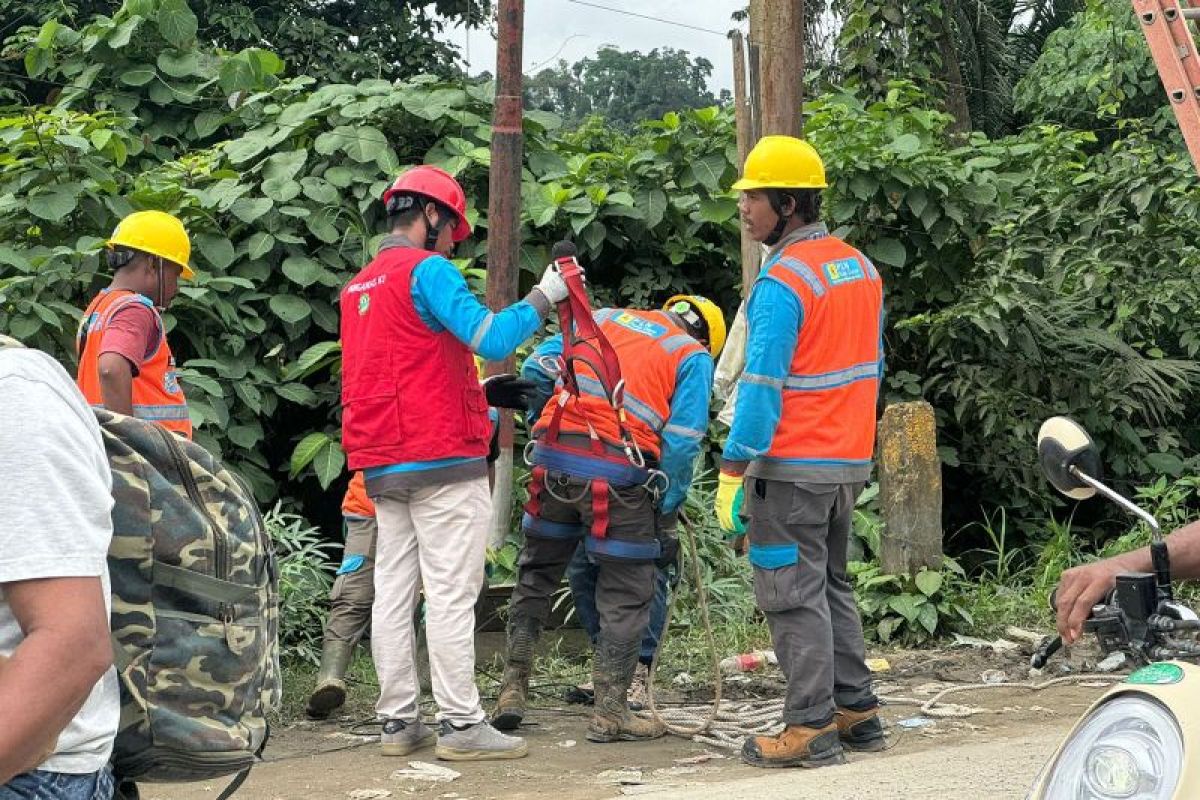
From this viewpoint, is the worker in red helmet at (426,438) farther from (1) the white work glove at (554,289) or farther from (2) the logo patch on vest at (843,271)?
(2) the logo patch on vest at (843,271)

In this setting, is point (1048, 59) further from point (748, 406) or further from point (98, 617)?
point (98, 617)

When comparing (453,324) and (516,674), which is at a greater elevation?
(453,324)

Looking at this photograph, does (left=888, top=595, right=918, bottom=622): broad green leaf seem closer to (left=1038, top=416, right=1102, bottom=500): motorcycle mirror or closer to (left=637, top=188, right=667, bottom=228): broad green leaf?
(left=637, top=188, right=667, bottom=228): broad green leaf

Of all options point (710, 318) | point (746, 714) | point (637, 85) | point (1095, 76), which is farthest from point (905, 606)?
point (637, 85)

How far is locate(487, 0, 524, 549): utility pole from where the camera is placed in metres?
7.62

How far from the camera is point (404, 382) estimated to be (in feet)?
19.8

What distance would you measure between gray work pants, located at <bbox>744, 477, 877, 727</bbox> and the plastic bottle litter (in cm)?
186

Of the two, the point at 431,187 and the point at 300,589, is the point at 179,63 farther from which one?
the point at 431,187

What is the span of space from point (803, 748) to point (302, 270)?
4.53 m

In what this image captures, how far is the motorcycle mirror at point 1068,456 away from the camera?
106 inches

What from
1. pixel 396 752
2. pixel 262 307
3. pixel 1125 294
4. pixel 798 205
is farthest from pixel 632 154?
pixel 396 752

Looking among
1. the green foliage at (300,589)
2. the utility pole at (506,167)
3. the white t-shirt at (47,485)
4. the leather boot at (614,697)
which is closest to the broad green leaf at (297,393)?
the green foliage at (300,589)

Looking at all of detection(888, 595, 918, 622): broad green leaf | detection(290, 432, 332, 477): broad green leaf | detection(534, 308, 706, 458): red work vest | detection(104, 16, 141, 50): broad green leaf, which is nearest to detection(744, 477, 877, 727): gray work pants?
detection(534, 308, 706, 458): red work vest

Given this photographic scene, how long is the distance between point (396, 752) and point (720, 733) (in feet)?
4.42
